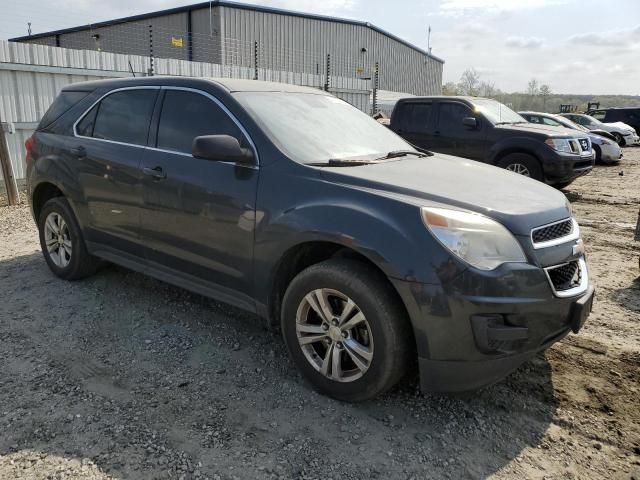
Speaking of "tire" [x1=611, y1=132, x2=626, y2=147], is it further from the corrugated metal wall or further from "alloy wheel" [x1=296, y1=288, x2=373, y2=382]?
"alloy wheel" [x1=296, y1=288, x2=373, y2=382]

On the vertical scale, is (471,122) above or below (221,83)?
below

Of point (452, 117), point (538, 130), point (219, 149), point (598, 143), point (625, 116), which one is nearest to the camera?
point (219, 149)

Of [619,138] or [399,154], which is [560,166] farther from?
[619,138]

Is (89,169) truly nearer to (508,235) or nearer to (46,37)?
(508,235)

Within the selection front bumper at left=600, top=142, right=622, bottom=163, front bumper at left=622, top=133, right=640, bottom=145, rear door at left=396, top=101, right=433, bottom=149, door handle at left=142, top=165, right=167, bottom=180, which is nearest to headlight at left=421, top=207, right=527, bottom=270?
door handle at left=142, top=165, right=167, bottom=180

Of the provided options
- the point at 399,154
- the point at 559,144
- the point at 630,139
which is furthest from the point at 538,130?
the point at 630,139

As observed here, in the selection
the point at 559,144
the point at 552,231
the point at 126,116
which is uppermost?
the point at 126,116

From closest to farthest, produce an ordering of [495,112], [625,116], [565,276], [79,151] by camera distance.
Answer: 1. [565,276]
2. [79,151]
3. [495,112]
4. [625,116]

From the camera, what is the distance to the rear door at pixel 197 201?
331 centimetres

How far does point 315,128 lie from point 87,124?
217cm

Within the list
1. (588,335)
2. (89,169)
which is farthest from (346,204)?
(89,169)

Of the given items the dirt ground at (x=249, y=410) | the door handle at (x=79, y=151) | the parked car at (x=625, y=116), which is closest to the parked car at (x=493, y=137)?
the dirt ground at (x=249, y=410)

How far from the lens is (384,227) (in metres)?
2.69

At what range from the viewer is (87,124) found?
4.53 meters
